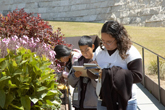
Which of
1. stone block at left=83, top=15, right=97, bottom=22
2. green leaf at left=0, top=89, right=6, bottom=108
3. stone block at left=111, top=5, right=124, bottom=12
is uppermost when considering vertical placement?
stone block at left=111, top=5, right=124, bottom=12

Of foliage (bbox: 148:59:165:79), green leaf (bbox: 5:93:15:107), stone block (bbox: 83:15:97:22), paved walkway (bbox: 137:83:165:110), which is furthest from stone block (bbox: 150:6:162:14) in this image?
green leaf (bbox: 5:93:15:107)

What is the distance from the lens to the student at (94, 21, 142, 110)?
239cm

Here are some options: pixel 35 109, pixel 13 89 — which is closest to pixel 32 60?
pixel 13 89

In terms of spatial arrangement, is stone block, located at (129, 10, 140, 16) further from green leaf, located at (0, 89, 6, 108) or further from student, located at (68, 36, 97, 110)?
green leaf, located at (0, 89, 6, 108)

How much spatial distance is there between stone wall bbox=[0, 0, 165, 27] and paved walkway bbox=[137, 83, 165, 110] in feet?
49.7

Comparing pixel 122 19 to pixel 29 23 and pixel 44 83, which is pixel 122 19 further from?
pixel 44 83

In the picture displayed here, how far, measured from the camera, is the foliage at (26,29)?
6152 mm

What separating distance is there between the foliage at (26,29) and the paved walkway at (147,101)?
2364 mm

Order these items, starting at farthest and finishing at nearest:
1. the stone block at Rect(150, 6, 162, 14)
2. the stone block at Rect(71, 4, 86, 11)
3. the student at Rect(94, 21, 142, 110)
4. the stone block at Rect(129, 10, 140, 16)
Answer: the stone block at Rect(71, 4, 86, 11) < the stone block at Rect(129, 10, 140, 16) < the stone block at Rect(150, 6, 162, 14) < the student at Rect(94, 21, 142, 110)

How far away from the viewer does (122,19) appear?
2231 cm

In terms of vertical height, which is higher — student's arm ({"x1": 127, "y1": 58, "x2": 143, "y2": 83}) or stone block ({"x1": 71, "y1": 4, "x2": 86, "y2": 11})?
stone block ({"x1": 71, "y1": 4, "x2": 86, "y2": 11})

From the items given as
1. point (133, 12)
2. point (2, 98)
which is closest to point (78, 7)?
point (133, 12)

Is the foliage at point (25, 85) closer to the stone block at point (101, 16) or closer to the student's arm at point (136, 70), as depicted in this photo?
the student's arm at point (136, 70)

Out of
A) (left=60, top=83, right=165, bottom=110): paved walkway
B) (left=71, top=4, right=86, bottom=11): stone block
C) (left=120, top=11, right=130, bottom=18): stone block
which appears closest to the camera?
(left=60, top=83, right=165, bottom=110): paved walkway
